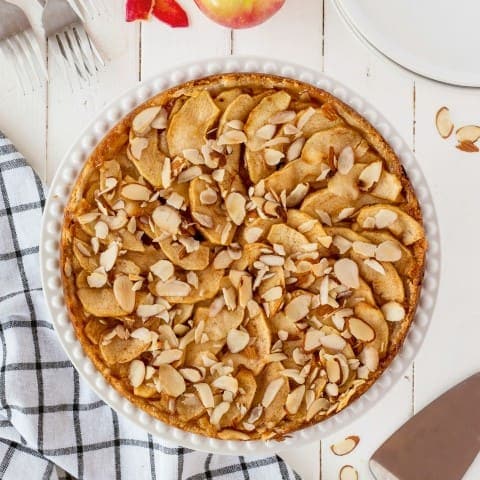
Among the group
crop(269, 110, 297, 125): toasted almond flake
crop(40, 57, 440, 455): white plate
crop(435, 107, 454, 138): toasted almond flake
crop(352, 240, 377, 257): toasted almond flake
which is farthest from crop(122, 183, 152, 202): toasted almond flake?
crop(435, 107, 454, 138): toasted almond flake

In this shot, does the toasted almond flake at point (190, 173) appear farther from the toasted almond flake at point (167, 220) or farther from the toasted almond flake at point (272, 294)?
the toasted almond flake at point (272, 294)

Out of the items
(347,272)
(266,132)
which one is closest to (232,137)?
(266,132)

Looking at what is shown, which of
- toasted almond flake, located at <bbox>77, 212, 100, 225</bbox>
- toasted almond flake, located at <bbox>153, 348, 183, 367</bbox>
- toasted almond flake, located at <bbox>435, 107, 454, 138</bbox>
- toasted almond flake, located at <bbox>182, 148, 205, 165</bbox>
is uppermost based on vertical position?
toasted almond flake, located at <bbox>182, 148, 205, 165</bbox>

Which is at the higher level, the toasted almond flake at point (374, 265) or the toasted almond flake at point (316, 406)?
the toasted almond flake at point (374, 265)

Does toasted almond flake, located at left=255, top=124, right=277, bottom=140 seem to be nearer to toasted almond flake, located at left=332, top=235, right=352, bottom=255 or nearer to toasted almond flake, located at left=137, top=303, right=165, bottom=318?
toasted almond flake, located at left=332, top=235, right=352, bottom=255

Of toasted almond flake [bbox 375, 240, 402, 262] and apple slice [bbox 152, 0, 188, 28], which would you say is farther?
apple slice [bbox 152, 0, 188, 28]

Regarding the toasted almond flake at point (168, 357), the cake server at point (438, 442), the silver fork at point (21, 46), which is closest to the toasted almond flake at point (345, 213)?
the toasted almond flake at point (168, 357)
